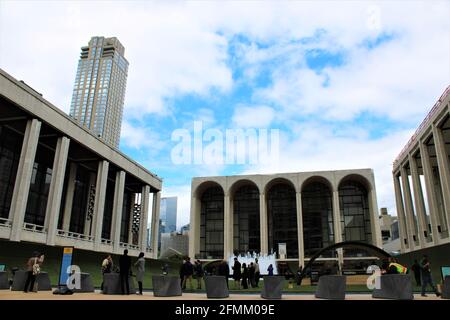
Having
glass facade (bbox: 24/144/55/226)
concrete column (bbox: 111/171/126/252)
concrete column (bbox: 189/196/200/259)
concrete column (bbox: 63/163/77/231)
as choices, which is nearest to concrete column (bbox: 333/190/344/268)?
concrete column (bbox: 189/196/200/259)

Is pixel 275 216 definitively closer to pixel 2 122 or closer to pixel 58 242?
pixel 58 242

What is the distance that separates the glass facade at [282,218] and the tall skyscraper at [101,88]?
71.9 m

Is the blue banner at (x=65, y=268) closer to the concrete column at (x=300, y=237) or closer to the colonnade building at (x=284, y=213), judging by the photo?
the colonnade building at (x=284, y=213)

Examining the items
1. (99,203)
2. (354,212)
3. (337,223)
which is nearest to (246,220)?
(337,223)

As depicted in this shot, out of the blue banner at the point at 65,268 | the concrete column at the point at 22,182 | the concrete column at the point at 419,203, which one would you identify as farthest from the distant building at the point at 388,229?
the blue banner at the point at 65,268

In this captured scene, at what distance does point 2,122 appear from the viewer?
33.3m

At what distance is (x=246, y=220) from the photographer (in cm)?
6356

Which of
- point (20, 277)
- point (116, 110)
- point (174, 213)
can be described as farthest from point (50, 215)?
point (174, 213)

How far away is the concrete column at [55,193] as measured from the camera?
112 ft

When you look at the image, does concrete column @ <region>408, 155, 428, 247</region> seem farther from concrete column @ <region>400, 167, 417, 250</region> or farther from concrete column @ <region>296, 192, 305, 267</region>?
concrete column @ <region>296, 192, 305, 267</region>

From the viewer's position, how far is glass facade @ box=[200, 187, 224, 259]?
6331cm

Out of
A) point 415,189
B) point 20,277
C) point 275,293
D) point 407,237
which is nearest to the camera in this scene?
point 275,293

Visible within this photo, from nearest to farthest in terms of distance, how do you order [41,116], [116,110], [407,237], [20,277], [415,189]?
[20,277]
[41,116]
[415,189]
[407,237]
[116,110]

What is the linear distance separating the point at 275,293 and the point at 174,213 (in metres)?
177
